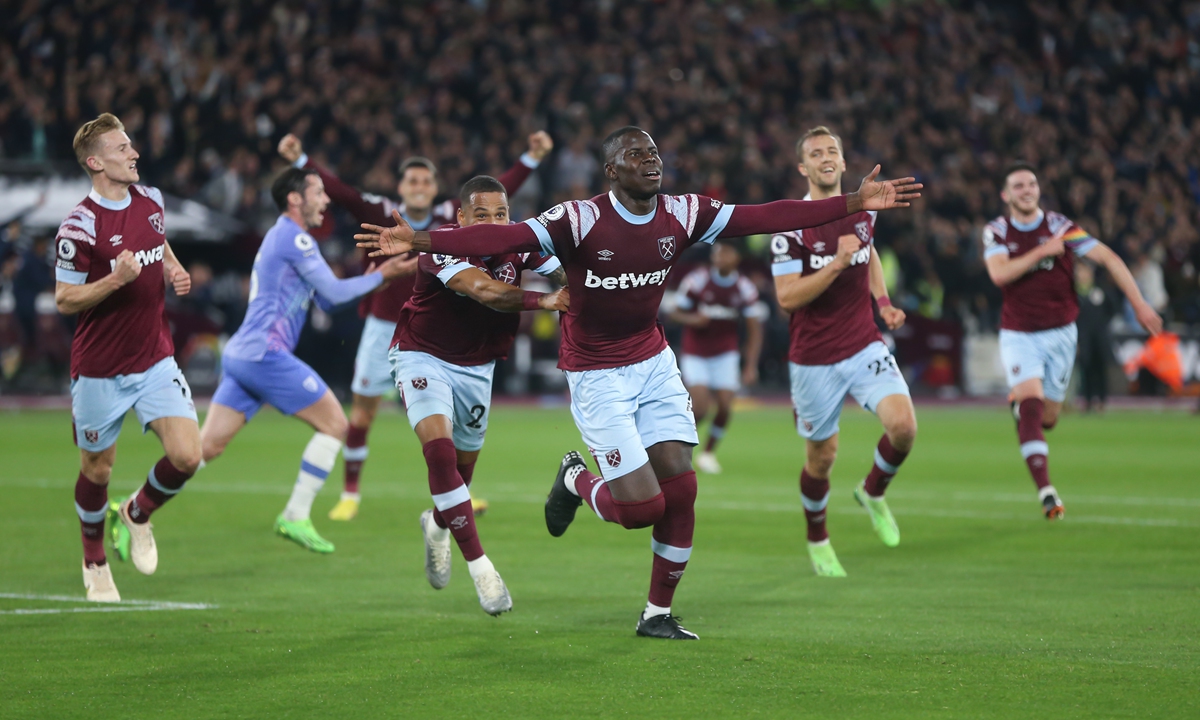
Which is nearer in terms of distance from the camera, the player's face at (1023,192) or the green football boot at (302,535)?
the green football boot at (302,535)

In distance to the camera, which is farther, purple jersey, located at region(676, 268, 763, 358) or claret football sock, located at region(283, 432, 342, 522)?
purple jersey, located at region(676, 268, 763, 358)

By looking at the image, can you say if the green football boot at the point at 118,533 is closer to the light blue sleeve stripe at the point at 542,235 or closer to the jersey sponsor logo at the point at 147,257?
the jersey sponsor logo at the point at 147,257

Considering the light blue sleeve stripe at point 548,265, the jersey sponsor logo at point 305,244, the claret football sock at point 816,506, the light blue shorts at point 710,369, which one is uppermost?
the jersey sponsor logo at point 305,244

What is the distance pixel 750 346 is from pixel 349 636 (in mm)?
11131

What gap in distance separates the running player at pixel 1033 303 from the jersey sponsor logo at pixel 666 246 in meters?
5.13

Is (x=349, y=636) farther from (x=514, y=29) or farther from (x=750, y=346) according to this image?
(x=514, y=29)

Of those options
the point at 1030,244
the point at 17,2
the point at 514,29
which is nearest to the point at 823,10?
the point at 514,29

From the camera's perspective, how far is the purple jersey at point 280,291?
951 centimetres

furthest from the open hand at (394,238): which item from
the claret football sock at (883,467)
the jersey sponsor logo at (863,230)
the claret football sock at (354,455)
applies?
the claret football sock at (354,455)

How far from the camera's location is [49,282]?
24.1 metres

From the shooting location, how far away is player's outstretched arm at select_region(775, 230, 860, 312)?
322 inches

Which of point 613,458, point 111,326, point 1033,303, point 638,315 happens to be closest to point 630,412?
point 613,458

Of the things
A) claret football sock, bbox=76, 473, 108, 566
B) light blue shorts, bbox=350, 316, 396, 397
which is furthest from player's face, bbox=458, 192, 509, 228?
light blue shorts, bbox=350, 316, 396, 397

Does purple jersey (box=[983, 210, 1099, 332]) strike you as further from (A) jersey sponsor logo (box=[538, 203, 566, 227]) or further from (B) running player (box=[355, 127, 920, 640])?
(A) jersey sponsor logo (box=[538, 203, 566, 227])
